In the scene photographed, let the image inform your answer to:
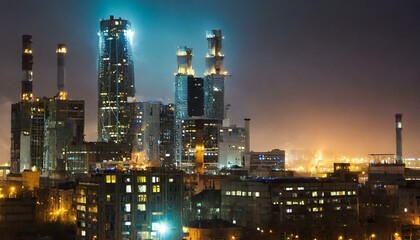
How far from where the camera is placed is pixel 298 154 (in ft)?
401

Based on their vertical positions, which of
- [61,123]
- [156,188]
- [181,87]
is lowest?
[156,188]

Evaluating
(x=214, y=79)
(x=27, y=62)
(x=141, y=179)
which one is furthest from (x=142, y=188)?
(x=214, y=79)

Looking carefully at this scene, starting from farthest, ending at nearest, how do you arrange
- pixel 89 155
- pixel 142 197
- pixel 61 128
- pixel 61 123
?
pixel 61 123 → pixel 61 128 → pixel 89 155 → pixel 142 197

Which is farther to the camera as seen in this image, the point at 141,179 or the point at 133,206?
the point at 141,179

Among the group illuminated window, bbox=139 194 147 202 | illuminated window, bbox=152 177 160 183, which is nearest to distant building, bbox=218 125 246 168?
illuminated window, bbox=152 177 160 183

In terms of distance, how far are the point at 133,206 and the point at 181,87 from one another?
69.2 m

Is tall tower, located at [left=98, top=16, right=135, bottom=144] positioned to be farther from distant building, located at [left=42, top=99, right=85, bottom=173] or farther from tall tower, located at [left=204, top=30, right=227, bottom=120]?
tall tower, located at [left=204, top=30, right=227, bottom=120]

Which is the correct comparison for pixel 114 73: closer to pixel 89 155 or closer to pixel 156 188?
pixel 89 155

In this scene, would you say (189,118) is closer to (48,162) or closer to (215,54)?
(215,54)

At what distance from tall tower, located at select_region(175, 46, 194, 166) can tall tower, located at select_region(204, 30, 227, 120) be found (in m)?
2.98

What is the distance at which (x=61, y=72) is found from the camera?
10844cm

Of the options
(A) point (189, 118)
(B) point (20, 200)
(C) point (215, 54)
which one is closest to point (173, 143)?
(A) point (189, 118)

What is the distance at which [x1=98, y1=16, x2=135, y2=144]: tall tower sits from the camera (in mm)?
112775

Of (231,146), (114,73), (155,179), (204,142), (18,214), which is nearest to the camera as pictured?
(155,179)
